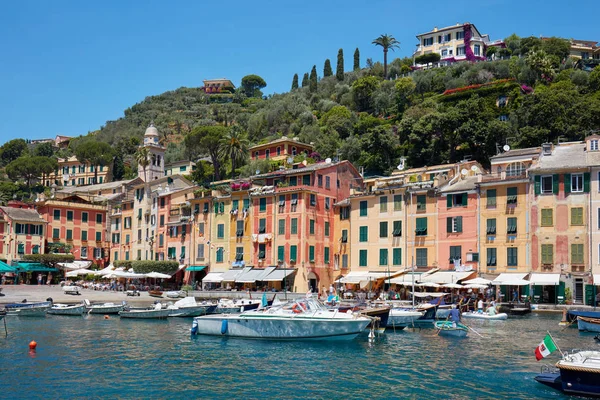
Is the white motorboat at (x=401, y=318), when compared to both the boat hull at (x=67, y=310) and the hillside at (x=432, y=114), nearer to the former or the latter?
the boat hull at (x=67, y=310)

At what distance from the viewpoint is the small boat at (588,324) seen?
40.5 m

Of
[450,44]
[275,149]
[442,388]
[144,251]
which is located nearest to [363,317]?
[442,388]

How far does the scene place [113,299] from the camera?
66.6m

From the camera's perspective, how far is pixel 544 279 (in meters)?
54.4

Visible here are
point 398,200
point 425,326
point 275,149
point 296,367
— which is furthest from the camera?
point 275,149

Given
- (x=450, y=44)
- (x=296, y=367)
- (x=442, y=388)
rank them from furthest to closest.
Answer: (x=450, y=44) → (x=296, y=367) → (x=442, y=388)

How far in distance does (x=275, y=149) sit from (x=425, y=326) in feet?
213

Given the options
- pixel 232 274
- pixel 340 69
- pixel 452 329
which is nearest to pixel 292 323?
pixel 452 329

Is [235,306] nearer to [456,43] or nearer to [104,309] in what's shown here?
[104,309]

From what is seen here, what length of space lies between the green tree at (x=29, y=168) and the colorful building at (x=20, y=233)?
1909 inches

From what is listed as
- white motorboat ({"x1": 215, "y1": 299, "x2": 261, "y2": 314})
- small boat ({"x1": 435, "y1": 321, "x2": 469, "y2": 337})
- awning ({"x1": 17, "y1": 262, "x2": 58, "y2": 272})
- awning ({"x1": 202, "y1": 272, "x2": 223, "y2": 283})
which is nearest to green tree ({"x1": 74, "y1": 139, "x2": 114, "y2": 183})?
awning ({"x1": 17, "y1": 262, "x2": 58, "y2": 272})

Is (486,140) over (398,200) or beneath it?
over

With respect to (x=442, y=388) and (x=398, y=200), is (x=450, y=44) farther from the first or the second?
(x=442, y=388)

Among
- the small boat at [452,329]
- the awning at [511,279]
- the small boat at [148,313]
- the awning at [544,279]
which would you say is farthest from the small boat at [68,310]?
the awning at [544,279]
